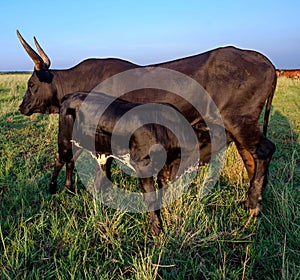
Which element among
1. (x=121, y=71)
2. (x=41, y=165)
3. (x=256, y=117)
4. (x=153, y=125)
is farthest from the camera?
(x=41, y=165)

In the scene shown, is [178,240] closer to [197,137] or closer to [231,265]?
[231,265]

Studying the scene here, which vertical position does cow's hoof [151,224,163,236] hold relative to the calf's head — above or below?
below

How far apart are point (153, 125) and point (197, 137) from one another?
0.35 meters

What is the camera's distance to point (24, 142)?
17.0 ft

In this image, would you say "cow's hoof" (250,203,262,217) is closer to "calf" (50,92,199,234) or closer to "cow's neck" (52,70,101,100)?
"calf" (50,92,199,234)

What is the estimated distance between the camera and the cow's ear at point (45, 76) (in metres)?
4.20

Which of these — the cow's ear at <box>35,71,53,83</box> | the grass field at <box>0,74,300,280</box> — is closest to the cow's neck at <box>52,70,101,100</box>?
the cow's ear at <box>35,71,53,83</box>

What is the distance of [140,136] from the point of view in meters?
2.58

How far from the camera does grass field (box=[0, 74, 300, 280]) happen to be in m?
2.05

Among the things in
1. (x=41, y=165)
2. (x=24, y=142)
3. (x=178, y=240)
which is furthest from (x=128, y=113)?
(x=24, y=142)

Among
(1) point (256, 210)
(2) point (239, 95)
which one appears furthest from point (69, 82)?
(1) point (256, 210)

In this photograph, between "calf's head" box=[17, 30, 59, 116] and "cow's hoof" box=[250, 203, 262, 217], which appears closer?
"cow's hoof" box=[250, 203, 262, 217]

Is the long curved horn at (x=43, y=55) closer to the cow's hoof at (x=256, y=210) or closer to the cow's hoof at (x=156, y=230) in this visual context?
the cow's hoof at (x=156, y=230)

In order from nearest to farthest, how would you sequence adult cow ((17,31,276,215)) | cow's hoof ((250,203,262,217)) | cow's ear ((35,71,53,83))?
cow's hoof ((250,203,262,217)) < adult cow ((17,31,276,215)) < cow's ear ((35,71,53,83))
